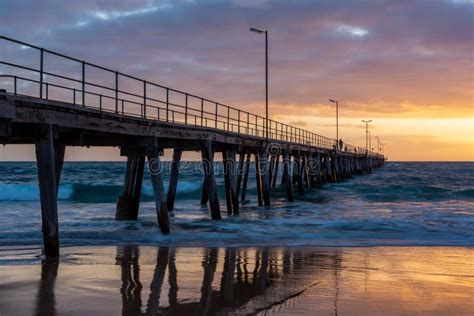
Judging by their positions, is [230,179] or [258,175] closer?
[230,179]

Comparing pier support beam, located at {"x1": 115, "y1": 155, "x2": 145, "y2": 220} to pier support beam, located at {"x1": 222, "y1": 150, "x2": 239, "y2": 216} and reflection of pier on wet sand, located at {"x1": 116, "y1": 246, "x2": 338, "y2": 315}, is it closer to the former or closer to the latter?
pier support beam, located at {"x1": 222, "y1": 150, "x2": 239, "y2": 216}

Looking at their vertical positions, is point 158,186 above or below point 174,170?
below

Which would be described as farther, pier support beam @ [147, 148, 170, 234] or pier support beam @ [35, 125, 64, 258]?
pier support beam @ [147, 148, 170, 234]

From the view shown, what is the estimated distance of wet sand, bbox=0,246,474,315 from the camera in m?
6.84

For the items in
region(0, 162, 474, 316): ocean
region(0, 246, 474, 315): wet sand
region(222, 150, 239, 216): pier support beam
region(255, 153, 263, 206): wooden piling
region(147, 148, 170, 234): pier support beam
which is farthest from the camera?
region(255, 153, 263, 206): wooden piling

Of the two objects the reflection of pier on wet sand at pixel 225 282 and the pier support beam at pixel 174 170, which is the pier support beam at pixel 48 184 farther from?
the pier support beam at pixel 174 170

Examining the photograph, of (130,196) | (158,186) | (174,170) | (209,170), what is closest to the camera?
(158,186)

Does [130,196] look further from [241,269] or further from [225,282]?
[225,282]

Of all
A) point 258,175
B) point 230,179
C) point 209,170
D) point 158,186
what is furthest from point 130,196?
point 258,175

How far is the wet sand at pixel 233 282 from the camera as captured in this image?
22.4 feet

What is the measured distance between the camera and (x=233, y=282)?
846 cm

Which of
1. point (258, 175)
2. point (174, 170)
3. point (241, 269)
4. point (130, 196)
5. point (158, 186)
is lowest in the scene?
point (241, 269)

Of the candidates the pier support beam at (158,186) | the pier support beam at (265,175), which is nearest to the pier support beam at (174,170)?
the pier support beam at (265,175)

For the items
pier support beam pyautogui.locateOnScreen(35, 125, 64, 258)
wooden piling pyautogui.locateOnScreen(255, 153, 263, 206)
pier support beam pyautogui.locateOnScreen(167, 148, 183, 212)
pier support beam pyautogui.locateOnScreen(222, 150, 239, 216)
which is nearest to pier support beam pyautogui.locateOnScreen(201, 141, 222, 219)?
pier support beam pyautogui.locateOnScreen(222, 150, 239, 216)
